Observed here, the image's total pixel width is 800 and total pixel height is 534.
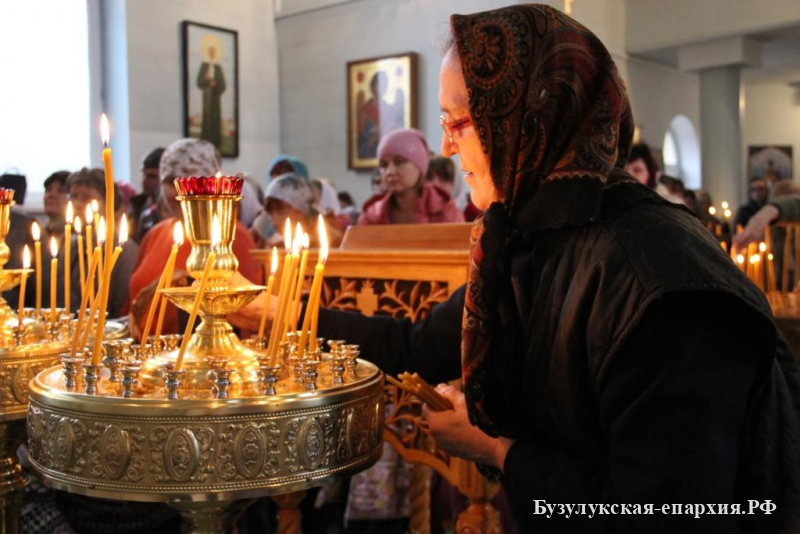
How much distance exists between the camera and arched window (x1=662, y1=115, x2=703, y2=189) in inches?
463

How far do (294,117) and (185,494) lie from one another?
29.8 feet

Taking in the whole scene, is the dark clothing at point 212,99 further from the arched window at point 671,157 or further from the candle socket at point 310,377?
the candle socket at point 310,377

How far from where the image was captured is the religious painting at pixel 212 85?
8.73m

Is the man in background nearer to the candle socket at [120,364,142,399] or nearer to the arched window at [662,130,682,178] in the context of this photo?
the candle socket at [120,364,142,399]

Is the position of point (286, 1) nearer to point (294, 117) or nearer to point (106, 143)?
point (294, 117)

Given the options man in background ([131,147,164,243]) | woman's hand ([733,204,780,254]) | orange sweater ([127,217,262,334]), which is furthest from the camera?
man in background ([131,147,164,243])

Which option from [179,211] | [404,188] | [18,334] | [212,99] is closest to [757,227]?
[404,188]

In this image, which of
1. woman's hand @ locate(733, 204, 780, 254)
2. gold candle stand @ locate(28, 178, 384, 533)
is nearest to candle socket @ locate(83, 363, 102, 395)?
gold candle stand @ locate(28, 178, 384, 533)

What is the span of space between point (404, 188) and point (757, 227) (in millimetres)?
1791

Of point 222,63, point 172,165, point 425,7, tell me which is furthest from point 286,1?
point 172,165

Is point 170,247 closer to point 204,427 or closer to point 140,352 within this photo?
point 140,352

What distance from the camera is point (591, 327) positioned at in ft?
3.80

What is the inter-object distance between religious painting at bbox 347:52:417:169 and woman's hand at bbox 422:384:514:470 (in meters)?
7.38

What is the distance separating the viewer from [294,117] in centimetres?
983
